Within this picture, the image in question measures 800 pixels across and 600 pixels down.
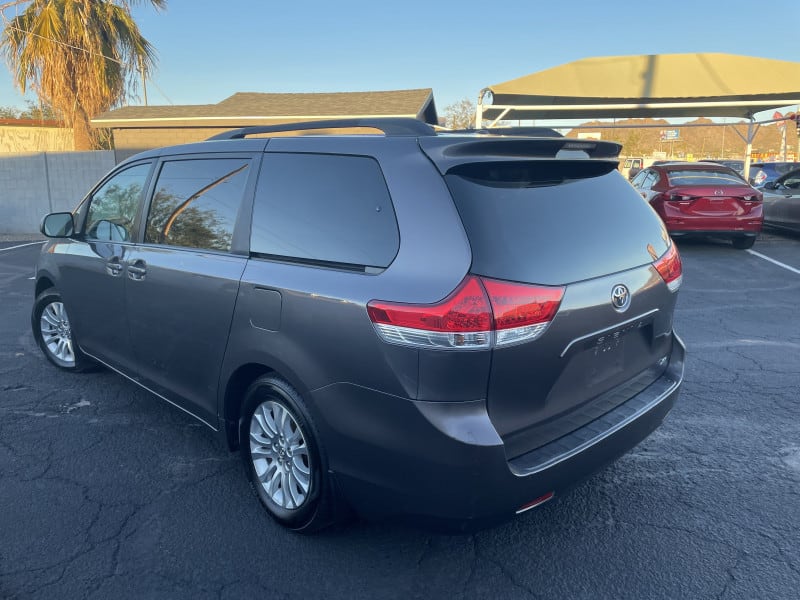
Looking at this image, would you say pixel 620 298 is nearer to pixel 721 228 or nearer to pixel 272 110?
pixel 721 228

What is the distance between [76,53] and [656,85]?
15.3 meters

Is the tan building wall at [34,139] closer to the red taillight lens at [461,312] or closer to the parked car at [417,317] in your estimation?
the parked car at [417,317]

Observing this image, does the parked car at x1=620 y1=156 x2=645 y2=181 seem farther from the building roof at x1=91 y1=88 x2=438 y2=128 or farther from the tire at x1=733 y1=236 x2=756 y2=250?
the building roof at x1=91 y1=88 x2=438 y2=128

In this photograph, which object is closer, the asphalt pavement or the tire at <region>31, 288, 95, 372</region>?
the asphalt pavement

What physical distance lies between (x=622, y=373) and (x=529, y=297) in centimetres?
82

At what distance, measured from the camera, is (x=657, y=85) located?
15.4m

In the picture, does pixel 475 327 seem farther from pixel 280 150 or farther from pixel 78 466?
pixel 78 466

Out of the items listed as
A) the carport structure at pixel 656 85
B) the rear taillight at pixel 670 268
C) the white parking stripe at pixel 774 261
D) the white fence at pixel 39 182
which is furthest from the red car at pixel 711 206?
the white fence at pixel 39 182

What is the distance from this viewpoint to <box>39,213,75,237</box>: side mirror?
4422mm

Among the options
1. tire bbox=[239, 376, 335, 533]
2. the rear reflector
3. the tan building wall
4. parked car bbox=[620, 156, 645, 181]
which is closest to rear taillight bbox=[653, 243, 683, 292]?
the rear reflector

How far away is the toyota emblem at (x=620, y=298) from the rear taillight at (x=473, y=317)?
424 millimetres

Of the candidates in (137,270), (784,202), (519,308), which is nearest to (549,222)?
(519,308)

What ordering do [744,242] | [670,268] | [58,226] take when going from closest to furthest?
[670,268] → [58,226] → [744,242]

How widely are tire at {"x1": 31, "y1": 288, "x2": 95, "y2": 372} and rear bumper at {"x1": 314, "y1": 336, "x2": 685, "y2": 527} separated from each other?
10.2 feet
